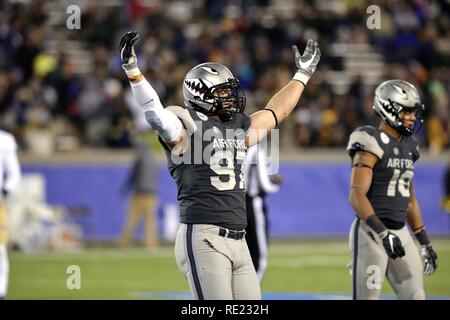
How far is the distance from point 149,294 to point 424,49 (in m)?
10.1

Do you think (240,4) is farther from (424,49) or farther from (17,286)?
(17,286)

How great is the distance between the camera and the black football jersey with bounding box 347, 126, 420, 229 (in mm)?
6797

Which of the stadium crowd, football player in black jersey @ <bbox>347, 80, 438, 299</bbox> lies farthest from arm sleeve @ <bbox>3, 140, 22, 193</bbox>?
the stadium crowd

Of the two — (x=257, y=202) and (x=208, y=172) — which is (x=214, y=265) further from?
(x=257, y=202)

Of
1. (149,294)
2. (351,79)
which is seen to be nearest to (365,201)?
(149,294)

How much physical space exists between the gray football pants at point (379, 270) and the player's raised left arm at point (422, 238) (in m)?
0.23

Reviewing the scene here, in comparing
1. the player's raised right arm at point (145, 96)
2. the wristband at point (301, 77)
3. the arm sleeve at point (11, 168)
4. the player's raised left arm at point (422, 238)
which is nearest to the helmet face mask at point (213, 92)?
the player's raised right arm at point (145, 96)

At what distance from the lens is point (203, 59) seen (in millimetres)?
17812

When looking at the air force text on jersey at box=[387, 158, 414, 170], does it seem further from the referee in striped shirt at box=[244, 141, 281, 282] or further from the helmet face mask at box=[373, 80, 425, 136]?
the referee in striped shirt at box=[244, 141, 281, 282]

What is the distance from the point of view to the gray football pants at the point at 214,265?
18.3 feet

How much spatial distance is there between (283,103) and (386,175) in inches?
42.0

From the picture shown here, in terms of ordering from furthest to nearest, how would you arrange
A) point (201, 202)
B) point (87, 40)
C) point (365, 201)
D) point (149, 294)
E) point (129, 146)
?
point (87, 40) < point (129, 146) < point (149, 294) < point (365, 201) < point (201, 202)

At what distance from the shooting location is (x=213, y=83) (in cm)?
582

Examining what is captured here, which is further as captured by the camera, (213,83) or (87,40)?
(87,40)
